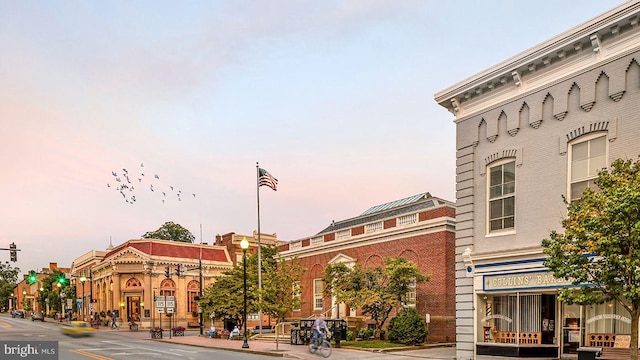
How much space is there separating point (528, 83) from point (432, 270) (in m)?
14.3

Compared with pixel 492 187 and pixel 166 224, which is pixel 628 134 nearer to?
pixel 492 187

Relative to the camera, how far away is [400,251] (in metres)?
32.2

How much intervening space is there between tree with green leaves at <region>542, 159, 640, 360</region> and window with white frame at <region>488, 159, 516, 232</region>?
5.31 meters

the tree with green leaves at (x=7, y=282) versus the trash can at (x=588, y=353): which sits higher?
the trash can at (x=588, y=353)

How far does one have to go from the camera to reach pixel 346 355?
2252cm

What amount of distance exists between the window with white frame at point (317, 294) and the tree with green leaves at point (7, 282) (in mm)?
155020

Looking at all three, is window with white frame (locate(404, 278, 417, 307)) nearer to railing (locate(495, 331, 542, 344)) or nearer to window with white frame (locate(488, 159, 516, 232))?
railing (locate(495, 331, 542, 344))

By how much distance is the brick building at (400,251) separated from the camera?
1147 inches

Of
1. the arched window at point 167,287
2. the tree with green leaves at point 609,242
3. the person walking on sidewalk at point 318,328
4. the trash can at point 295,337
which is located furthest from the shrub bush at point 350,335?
the arched window at point 167,287

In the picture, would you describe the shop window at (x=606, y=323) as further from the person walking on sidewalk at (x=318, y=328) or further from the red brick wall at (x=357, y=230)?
the red brick wall at (x=357, y=230)

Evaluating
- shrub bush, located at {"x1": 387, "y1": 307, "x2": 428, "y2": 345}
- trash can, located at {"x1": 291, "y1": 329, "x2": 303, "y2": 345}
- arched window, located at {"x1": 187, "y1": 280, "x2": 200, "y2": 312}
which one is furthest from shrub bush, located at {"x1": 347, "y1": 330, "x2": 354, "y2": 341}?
arched window, located at {"x1": 187, "y1": 280, "x2": 200, "y2": 312}

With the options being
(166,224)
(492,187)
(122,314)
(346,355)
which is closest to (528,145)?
(492,187)

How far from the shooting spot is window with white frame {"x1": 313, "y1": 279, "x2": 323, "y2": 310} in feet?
130

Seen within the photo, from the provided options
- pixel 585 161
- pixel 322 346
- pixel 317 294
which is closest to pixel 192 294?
pixel 317 294
